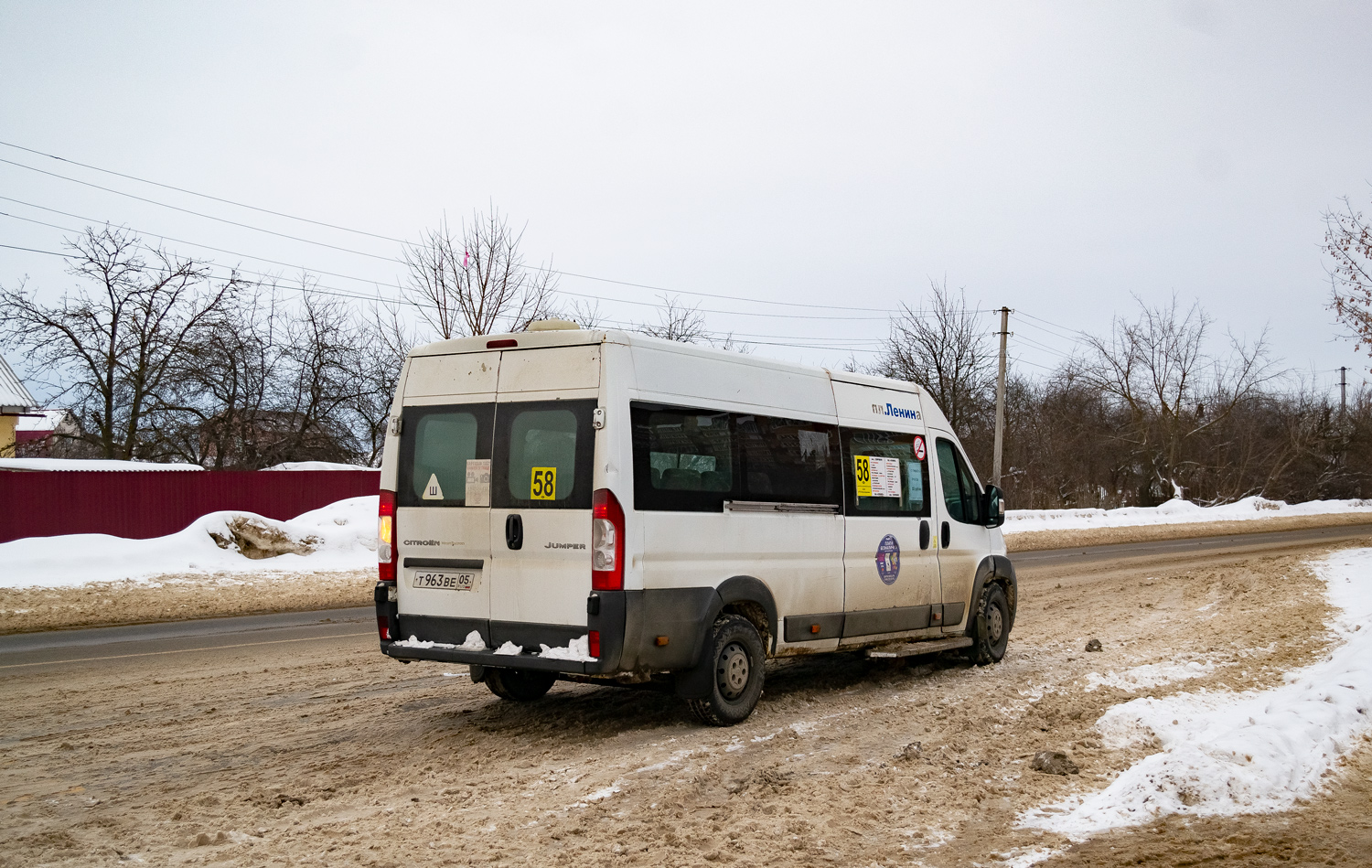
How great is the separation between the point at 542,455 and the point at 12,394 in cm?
3755

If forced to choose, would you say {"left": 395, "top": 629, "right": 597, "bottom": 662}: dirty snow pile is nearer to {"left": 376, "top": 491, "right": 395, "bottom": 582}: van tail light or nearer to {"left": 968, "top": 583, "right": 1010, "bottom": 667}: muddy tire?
{"left": 376, "top": 491, "right": 395, "bottom": 582}: van tail light

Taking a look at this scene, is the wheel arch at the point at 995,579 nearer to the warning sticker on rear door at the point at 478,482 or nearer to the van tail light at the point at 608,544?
the van tail light at the point at 608,544

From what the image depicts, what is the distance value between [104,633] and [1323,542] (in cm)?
2698

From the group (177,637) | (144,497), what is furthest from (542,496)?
(144,497)

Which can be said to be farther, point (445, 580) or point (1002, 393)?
point (1002, 393)

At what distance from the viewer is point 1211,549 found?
25.1 metres

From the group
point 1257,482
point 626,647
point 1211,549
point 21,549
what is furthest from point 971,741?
point 1257,482

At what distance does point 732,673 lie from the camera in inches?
279

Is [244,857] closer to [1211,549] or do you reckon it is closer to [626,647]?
[626,647]

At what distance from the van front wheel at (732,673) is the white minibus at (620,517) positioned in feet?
0.06

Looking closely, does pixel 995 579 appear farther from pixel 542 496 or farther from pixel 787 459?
pixel 542 496

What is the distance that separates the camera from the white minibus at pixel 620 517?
6.43 meters

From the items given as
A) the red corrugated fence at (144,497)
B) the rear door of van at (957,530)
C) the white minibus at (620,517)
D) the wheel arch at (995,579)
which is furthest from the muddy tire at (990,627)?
the red corrugated fence at (144,497)

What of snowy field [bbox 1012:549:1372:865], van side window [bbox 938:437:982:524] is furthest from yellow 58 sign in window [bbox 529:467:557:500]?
van side window [bbox 938:437:982:524]
